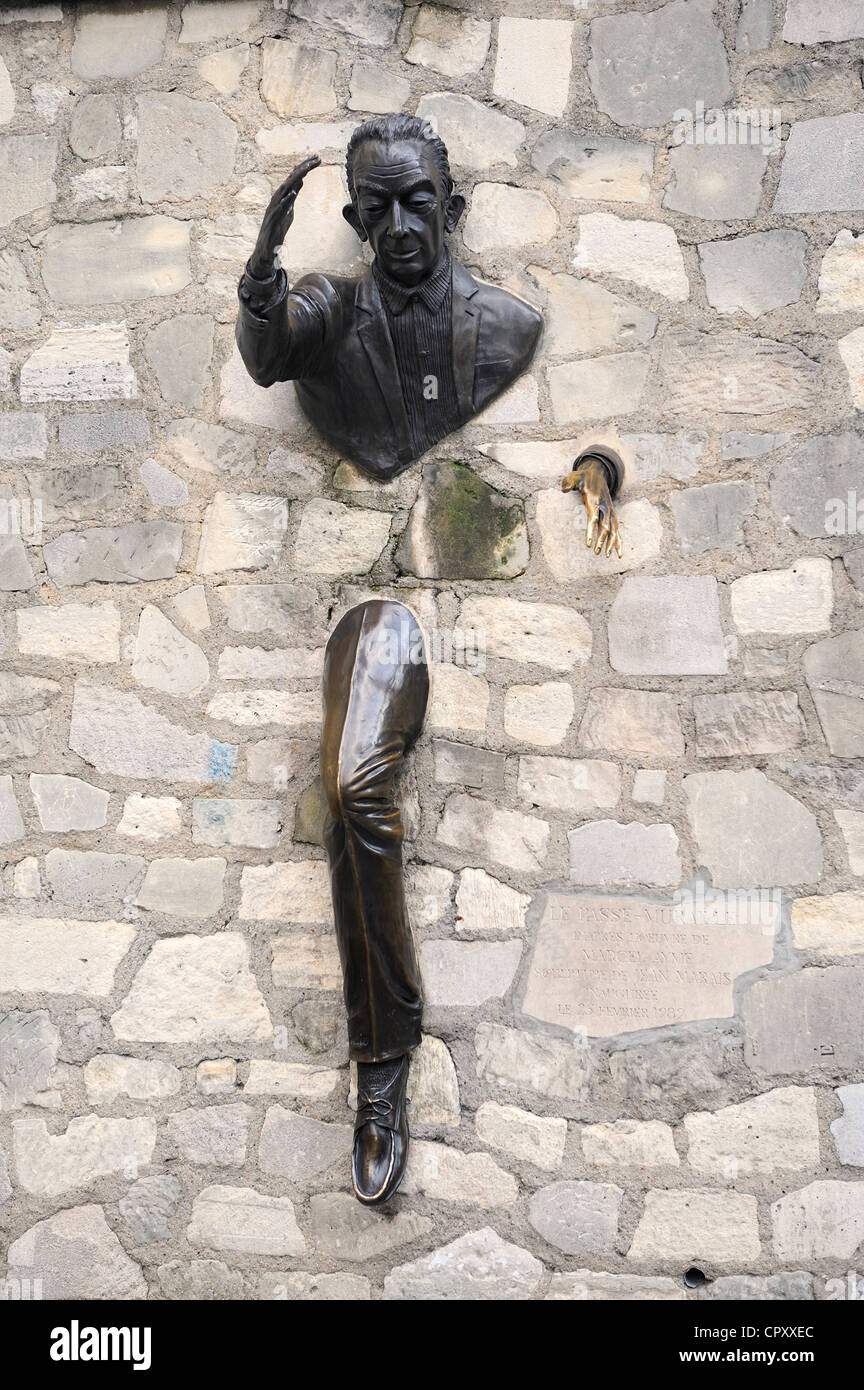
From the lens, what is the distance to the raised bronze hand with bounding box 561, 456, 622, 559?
2575 millimetres

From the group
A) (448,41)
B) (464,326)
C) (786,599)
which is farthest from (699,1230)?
(448,41)

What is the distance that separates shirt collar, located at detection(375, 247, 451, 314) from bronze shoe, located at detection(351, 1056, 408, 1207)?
1.51 m

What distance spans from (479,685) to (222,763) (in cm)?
57

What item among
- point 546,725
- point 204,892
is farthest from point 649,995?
point 204,892

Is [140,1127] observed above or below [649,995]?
below

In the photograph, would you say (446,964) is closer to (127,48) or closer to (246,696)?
(246,696)

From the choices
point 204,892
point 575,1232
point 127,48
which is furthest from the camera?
point 127,48

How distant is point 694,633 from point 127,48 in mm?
1804

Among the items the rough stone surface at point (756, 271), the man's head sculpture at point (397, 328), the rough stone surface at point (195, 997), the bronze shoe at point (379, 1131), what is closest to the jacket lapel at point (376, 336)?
the man's head sculpture at point (397, 328)

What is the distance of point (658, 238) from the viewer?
2803 mm

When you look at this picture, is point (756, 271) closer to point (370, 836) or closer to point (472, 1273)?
point (370, 836)

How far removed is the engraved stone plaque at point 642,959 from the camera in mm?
2648

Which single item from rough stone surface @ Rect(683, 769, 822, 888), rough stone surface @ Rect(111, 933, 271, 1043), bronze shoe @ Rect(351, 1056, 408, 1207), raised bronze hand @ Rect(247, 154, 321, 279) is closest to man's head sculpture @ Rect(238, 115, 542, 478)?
raised bronze hand @ Rect(247, 154, 321, 279)

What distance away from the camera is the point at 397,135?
8.50ft
